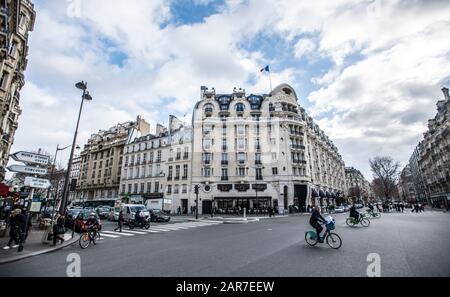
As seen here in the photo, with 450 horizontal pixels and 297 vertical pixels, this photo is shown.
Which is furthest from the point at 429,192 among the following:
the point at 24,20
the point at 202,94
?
the point at 24,20

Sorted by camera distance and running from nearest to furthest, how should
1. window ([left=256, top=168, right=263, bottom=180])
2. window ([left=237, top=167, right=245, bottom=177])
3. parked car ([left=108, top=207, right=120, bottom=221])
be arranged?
parked car ([left=108, top=207, right=120, bottom=221])
window ([left=256, top=168, right=263, bottom=180])
window ([left=237, top=167, right=245, bottom=177])

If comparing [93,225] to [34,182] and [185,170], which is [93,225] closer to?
[34,182]

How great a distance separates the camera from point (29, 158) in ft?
29.3

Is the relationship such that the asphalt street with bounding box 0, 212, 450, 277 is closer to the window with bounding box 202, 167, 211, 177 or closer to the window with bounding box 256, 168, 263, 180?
the window with bounding box 256, 168, 263, 180

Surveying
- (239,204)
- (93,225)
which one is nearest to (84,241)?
(93,225)

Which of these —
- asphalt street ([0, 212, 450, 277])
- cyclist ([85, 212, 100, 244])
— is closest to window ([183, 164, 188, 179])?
cyclist ([85, 212, 100, 244])

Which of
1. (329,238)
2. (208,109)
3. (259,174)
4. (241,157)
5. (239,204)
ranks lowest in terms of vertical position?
(329,238)

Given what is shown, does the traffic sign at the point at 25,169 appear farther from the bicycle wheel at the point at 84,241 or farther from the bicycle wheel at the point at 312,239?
the bicycle wheel at the point at 312,239

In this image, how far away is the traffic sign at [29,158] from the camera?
28.0 feet

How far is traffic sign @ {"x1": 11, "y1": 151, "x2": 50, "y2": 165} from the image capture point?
8539 millimetres

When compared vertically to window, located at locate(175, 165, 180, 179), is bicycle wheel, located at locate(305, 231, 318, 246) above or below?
below

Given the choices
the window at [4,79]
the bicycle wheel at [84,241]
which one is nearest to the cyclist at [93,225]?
the bicycle wheel at [84,241]
